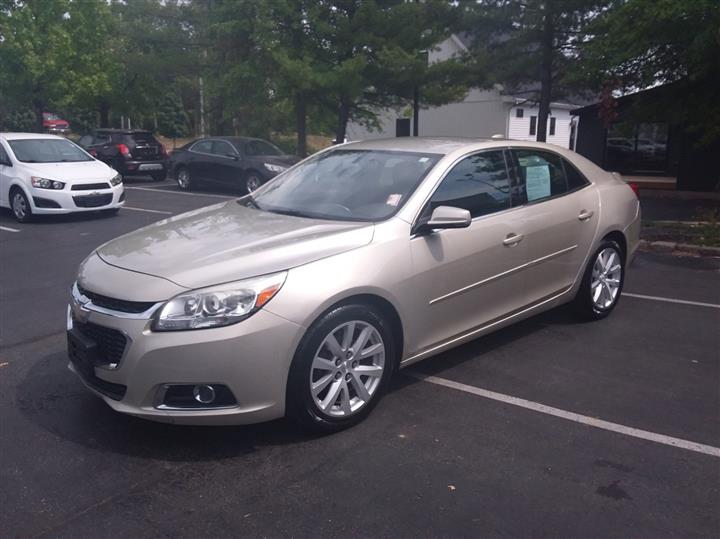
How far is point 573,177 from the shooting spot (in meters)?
6.08

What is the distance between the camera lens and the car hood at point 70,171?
1224cm

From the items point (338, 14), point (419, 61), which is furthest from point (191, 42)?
point (419, 61)

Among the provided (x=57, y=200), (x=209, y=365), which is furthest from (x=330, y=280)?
(x=57, y=200)

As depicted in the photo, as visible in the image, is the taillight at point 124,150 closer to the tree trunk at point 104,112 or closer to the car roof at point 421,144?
the tree trunk at point 104,112

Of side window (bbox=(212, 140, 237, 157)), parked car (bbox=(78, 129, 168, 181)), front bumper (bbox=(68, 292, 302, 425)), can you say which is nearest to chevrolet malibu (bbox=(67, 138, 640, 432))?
front bumper (bbox=(68, 292, 302, 425))

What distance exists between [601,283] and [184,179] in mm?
14074

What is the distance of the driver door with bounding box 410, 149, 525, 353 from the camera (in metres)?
4.54

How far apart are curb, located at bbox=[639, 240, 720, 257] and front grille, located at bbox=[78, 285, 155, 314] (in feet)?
26.5

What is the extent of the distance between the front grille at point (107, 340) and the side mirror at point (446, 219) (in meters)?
1.90

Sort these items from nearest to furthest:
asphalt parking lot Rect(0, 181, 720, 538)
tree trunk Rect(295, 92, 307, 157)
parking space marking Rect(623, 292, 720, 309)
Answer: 1. asphalt parking lot Rect(0, 181, 720, 538)
2. parking space marking Rect(623, 292, 720, 309)
3. tree trunk Rect(295, 92, 307, 157)

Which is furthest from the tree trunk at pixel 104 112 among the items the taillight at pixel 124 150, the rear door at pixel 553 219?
the rear door at pixel 553 219

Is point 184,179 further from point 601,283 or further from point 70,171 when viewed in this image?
point 601,283

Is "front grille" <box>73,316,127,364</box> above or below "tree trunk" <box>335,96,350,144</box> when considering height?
below

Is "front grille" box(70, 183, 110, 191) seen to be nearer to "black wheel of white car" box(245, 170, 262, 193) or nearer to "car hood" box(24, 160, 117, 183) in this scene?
"car hood" box(24, 160, 117, 183)
